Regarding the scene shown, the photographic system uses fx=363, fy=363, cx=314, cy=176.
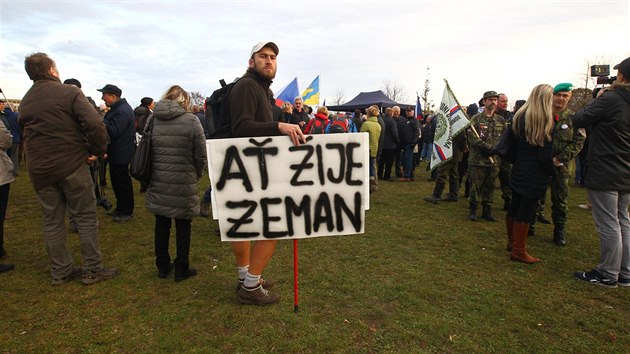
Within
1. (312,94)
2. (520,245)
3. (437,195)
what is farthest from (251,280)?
(312,94)

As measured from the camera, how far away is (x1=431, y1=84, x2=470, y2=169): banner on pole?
7059 millimetres

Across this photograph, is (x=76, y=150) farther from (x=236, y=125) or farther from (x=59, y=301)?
(x=236, y=125)

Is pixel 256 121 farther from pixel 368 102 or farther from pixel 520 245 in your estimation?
pixel 368 102

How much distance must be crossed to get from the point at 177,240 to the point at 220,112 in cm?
152

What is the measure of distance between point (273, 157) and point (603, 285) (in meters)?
3.74

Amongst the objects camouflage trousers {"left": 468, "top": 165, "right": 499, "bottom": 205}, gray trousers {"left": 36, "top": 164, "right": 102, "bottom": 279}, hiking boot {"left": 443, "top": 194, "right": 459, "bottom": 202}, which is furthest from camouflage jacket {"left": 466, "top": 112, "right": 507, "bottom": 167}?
gray trousers {"left": 36, "top": 164, "right": 102, "bottom": 279}

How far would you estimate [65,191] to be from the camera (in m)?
3.53

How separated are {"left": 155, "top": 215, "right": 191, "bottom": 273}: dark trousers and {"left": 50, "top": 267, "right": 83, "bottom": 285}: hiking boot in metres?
0.89

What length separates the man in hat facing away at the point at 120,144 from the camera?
18.8 ft

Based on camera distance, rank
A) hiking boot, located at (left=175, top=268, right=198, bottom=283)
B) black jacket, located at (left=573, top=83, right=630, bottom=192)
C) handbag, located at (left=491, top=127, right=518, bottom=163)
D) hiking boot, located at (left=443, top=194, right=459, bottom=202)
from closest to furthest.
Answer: black jacket, located at (left=573, top=83, right=630, bottom=192)
hiking boot, located at (left=175, top=268, right=198, bottom=283)
handbag, located at (left=491, top=127, right=518, bottom=163)
hiking boot, located at (left=443, top=194, right=459, bottom=202)

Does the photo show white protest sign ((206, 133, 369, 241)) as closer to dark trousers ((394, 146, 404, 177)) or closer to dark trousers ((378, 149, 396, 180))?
dark trousers ((378, 149, 396, 180))

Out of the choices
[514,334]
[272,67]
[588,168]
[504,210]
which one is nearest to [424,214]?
[504,210]

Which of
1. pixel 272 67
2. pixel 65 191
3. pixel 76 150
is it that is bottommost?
pixel 65 191

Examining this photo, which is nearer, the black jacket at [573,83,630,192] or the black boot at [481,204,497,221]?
the black jacket at [573,83,630,192]
